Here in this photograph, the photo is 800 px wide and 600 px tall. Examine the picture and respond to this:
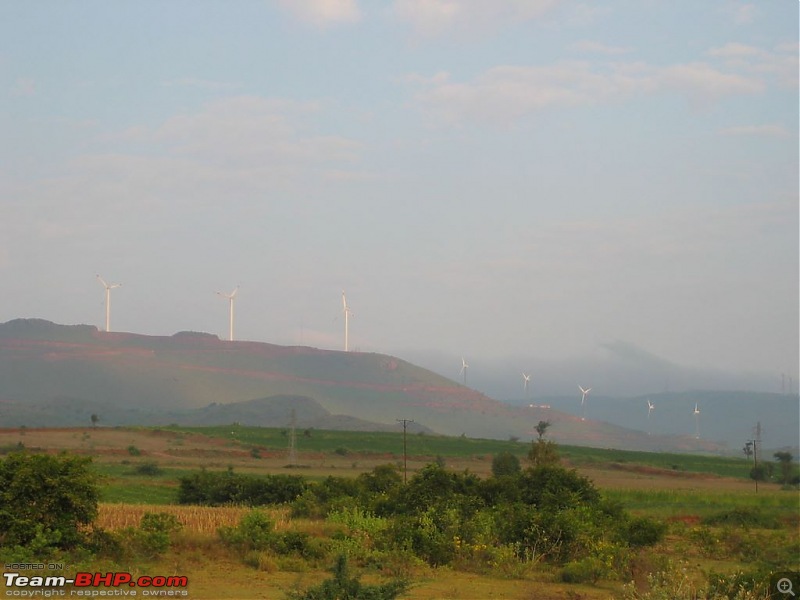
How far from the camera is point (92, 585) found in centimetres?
1731

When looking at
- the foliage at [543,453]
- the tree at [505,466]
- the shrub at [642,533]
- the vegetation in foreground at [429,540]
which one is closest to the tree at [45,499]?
the vegetation in foreground at [429,540]

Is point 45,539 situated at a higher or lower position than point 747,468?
higher

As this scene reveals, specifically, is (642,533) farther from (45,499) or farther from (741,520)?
(741,520)

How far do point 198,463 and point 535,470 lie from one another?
6399 cm

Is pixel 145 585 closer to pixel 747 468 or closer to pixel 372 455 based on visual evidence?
pixel 372 455

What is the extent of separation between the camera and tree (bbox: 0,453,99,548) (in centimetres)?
1995

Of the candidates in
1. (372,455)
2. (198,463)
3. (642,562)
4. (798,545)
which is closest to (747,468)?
(372,455)

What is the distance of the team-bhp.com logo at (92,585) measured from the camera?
16.6 m

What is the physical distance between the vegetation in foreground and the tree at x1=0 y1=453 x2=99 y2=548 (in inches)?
1.2

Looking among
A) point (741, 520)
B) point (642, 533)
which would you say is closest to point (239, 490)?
point (642, 533)

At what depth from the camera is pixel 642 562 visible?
24.3 meters

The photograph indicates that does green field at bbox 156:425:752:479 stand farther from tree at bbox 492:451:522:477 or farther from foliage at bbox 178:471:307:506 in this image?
foliage at bbox 178:471:307:506

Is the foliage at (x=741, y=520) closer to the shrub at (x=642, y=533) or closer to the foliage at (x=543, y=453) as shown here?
the foliage at (x=543, y=453)

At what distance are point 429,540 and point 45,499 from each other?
9.23 meters
